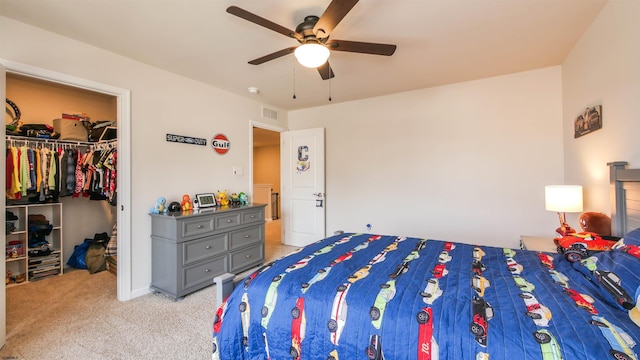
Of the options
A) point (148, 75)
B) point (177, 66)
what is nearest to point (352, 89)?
point (177, 66)

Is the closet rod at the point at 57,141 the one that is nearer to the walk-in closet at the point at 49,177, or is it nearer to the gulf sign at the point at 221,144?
the walk-in closet at the point at 49,177

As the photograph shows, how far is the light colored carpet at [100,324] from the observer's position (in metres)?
1.88

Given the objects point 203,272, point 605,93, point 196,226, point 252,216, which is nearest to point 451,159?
point 605,93

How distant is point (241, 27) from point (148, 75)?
1.41 metres

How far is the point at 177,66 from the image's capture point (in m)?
2.89

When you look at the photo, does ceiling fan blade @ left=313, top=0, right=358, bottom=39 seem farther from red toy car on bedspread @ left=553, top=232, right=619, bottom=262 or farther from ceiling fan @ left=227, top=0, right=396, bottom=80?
red toy car on bedspread @ left=553, top=232, right=619, bottom=262

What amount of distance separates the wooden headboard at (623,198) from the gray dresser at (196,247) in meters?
3.40

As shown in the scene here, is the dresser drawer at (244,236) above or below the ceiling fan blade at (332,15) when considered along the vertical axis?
below

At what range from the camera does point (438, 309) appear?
1113mm

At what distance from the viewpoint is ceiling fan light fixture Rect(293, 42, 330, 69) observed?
1.80 metres

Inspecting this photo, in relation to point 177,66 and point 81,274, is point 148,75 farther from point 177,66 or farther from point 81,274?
point 81,274

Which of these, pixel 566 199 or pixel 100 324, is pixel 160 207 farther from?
pixel 566 199

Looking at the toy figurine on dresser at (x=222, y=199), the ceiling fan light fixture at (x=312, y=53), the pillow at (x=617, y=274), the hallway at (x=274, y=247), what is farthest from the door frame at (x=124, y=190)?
the pillow at (x=617, y=274)

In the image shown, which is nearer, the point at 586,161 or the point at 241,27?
the point at 241,27
